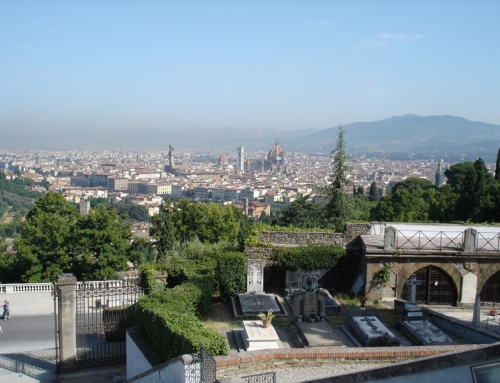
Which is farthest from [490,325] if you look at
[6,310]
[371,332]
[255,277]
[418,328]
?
[6,310]

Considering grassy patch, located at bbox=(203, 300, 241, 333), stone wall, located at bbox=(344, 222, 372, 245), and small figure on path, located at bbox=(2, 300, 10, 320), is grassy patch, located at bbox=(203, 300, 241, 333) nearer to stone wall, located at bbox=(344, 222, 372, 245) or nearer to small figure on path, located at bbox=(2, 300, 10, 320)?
stone wall, located at bbox=(344, 222, 372, 245)

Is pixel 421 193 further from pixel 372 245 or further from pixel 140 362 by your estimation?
pixel 140 362

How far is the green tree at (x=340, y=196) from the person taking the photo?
20.6m

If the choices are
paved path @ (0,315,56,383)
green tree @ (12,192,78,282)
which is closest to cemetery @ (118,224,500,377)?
paved path @ (0,315,56,383)

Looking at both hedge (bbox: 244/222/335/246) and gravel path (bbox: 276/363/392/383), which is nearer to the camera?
gravel path (bbox: 276/363/392/383)

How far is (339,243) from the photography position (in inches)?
554

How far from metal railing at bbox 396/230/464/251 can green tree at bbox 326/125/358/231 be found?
642 centimetres

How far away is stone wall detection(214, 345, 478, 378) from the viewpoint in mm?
6934

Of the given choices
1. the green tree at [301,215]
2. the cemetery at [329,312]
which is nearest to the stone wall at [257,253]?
the cemetery at [329,312]

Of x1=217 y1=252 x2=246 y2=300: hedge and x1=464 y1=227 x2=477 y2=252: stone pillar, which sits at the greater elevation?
x1=464 y1=227 x2=477 y2=252: stone pillar

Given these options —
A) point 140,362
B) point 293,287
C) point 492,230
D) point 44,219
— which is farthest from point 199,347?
point 44,219

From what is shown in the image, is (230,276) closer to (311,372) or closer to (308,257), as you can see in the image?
(308,257)

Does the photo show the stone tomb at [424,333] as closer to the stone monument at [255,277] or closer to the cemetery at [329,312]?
the cemetery at [329,312]

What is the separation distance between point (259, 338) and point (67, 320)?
15.2 ft
